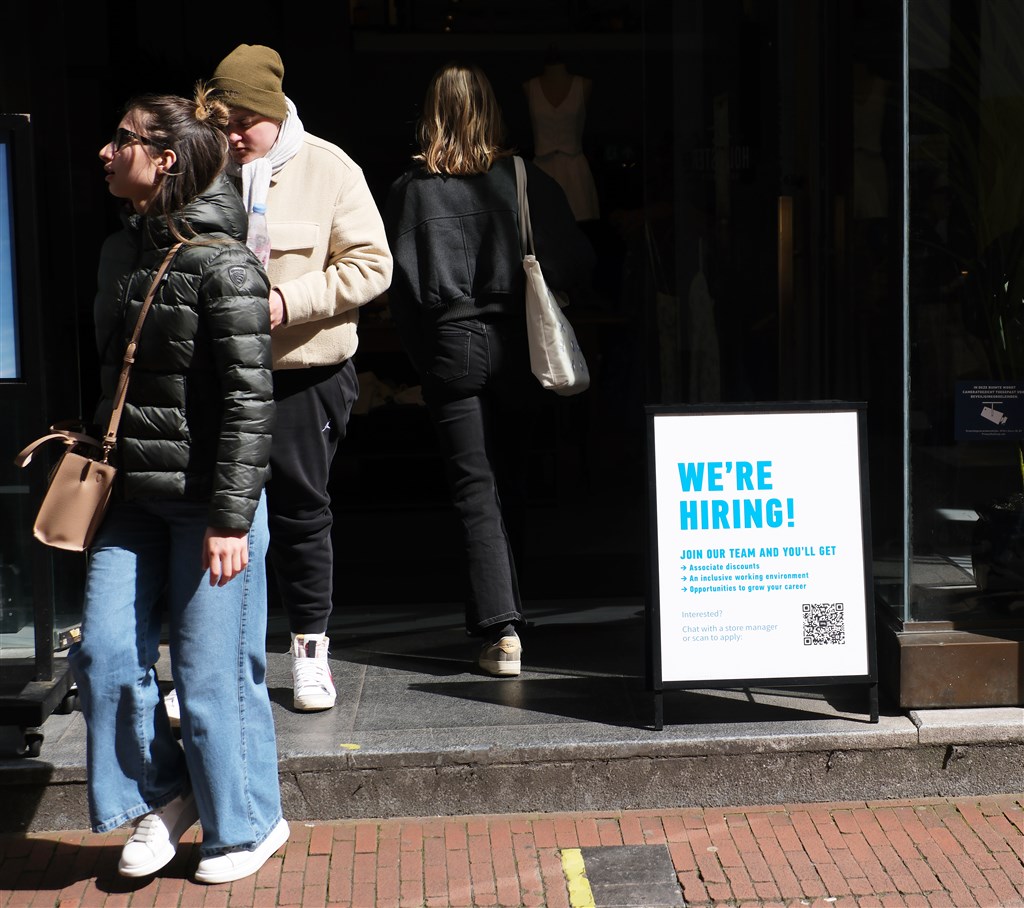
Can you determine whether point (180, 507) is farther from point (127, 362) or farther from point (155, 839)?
point (155, 839)

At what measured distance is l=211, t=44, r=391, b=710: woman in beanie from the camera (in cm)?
425

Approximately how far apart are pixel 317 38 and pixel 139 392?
408 cm

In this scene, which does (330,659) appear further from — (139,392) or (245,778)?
(139,392)

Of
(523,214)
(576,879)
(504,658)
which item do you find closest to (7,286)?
(523,214)

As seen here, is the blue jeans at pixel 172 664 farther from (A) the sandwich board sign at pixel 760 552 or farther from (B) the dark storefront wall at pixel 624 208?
(A) the sandwich board sign at pixel 760 552

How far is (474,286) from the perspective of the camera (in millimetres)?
4766

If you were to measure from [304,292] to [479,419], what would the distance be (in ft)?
2.90

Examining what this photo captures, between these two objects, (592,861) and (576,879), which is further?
(592,861)

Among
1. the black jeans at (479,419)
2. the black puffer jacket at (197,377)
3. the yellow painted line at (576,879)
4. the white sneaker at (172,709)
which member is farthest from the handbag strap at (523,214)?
the yellow painted line at (576,879)

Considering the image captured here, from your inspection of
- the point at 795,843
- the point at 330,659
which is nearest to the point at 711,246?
the point at 330,659

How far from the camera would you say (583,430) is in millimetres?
7832

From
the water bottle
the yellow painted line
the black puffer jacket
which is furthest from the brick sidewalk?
the water bottle

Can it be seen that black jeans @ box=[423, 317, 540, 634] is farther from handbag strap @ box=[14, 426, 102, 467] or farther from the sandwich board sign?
handbag strap @ box=[14, 426, 102, 467]

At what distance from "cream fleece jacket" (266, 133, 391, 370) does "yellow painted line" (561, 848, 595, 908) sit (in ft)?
5.53
